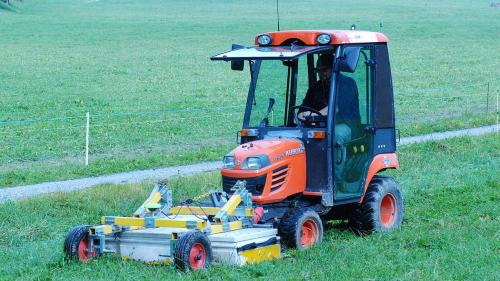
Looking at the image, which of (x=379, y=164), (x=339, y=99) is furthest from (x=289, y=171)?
(x=379, y=164)

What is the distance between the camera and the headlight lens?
9.88 meters

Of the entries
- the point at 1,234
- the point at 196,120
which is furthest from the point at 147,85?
the point at 1,234

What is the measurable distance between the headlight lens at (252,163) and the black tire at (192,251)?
114 cm

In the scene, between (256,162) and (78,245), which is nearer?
(78,245)

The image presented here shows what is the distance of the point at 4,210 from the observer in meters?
12.2

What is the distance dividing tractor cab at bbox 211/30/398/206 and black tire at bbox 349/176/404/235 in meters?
0.18

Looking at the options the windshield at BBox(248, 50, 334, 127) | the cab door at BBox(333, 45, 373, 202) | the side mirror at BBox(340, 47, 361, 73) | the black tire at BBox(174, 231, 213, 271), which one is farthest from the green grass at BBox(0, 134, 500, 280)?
the side mirror at BBox(340, 47, 361, 73)

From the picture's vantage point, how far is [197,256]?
8.91 metres

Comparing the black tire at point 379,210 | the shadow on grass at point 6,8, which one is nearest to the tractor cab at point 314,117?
the black tire at point 379,210

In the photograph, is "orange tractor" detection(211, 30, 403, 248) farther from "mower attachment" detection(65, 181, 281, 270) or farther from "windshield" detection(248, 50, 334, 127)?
"mower attachment" detection(65, 181, 281, 270)

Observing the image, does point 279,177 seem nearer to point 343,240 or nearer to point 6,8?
point 343,240

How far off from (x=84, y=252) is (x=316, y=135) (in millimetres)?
2665

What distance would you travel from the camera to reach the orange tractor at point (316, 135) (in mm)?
10039

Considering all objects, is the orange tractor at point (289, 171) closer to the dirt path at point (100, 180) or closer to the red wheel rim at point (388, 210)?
the red wheel rim at point (388, 210)
